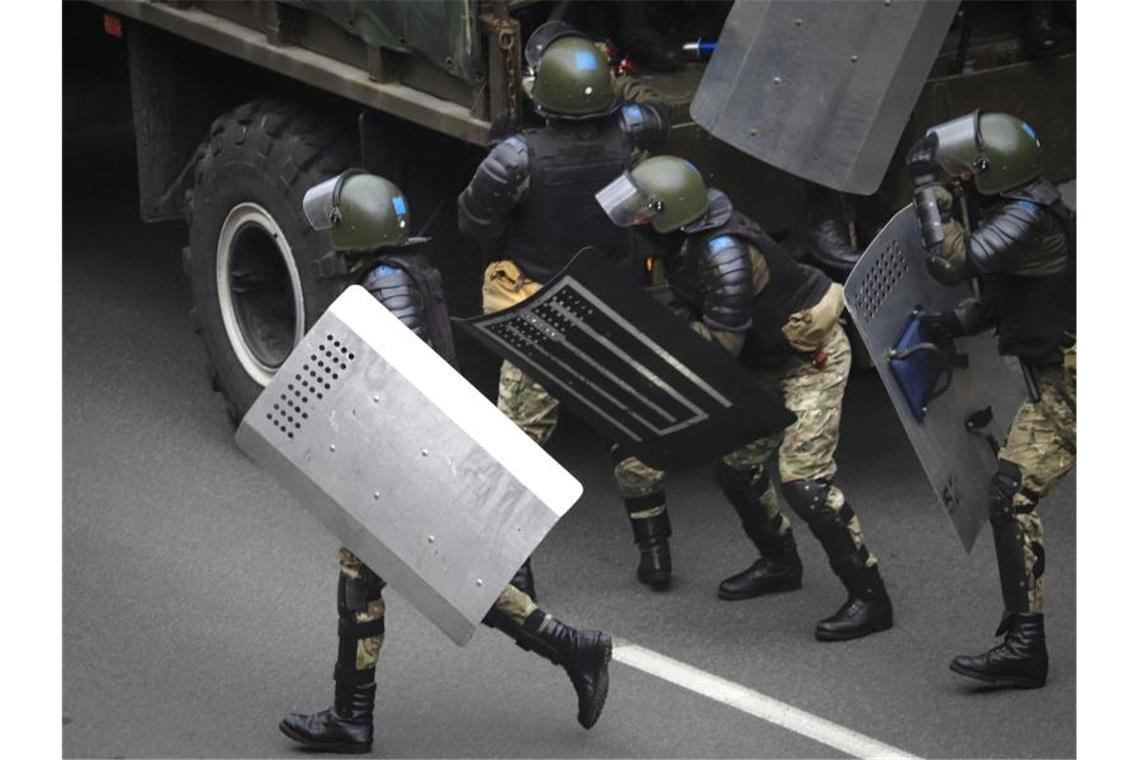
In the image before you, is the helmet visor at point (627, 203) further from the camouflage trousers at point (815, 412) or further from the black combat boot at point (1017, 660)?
the black combat boot at point (1017, 660)

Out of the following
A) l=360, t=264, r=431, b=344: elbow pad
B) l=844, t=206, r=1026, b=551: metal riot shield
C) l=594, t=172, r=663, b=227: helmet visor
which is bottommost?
l=844, t=206, r=1026, b=551: metal riot shield

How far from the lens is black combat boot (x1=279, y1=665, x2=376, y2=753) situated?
7.38 metres

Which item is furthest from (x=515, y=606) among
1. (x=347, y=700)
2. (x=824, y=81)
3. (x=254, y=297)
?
(x=254, y=297)

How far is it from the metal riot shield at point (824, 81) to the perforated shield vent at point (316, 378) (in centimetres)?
199

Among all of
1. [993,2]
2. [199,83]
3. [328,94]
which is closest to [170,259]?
[199,83]

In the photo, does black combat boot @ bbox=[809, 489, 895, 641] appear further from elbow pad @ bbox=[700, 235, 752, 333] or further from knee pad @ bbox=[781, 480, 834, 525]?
elbow pad @ bbox=[700, 235, 752, 333]

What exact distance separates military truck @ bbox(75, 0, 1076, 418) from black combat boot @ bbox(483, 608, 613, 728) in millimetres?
1818

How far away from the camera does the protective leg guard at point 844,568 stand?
8.09 meters

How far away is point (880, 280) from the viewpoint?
7.60m

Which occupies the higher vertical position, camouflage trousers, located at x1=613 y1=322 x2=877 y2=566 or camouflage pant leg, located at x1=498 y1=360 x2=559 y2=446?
camouflage trousers, located at x1=613 y1=322 x2=877 y2=566

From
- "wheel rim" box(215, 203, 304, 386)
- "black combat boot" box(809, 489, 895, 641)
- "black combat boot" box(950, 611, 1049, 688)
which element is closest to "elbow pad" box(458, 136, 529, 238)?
"black combat boot" box(809, 489, 895, 641)

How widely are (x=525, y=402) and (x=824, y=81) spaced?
4.76ft

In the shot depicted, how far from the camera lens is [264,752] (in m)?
7.47

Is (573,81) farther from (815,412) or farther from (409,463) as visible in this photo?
(409,463)
